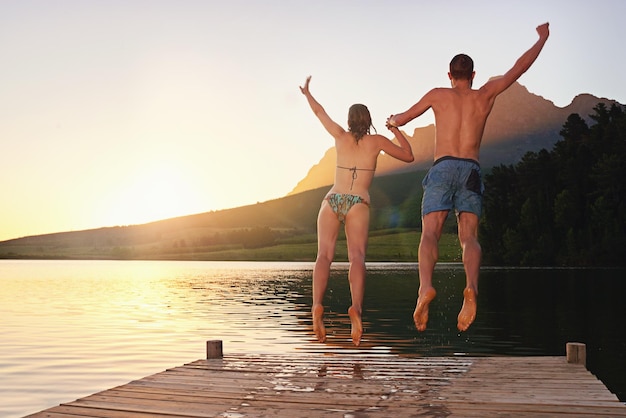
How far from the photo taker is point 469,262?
30.0 ft

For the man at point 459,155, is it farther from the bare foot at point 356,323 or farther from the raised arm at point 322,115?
the raised arm at point 322,115

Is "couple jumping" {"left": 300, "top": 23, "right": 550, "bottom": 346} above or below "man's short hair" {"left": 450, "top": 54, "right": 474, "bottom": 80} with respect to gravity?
below

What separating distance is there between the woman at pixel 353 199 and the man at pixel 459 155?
1.17 meters

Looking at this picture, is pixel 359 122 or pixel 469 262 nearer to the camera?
pixel 469 262

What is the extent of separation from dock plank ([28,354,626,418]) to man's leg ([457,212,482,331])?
1026 millimetres

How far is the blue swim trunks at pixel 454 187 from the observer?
9.19 m

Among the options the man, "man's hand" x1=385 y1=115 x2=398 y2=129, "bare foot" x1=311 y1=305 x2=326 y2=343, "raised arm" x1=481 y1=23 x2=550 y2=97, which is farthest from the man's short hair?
"bare foot" x1=311 y1=305 x2=326 y2=343

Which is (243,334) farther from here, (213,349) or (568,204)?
(568,204)

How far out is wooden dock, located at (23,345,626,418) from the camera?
27.9 ft

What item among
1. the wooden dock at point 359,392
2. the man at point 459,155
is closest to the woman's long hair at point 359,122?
the man at point 459,155

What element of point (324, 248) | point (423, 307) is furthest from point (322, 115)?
point (423, 307)

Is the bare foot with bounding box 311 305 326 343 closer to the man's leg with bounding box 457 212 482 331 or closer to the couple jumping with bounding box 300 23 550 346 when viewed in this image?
the couple jumping with bounding box 300 23 550 346

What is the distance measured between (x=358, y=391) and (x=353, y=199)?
261 cm

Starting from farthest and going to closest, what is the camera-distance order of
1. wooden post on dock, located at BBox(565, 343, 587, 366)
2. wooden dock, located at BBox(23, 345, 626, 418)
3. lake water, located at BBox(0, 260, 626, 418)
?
lake water, located at BBox(0, 260, 626, 418)
wooden post on dock, located at BBox(565, 343, 587, 366)
wooden dock, located at BBox(23, 345, 626, 418)
